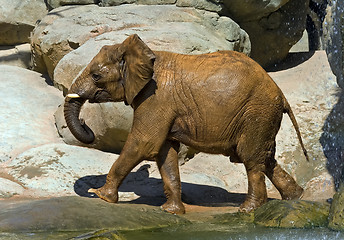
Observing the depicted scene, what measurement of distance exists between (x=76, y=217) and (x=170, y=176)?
1.57m

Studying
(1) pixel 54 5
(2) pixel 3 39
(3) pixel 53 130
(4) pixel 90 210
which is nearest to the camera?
(4) pixel 90 210

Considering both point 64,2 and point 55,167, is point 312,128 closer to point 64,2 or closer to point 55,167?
point 55,167

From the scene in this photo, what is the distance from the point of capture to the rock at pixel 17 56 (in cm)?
1395

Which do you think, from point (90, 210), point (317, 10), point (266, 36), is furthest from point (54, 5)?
point (90, 210)

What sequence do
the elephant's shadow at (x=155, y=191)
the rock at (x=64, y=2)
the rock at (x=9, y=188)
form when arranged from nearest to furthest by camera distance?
the rock at (x=9, y=188) < the elephant's shadow at (x=155, y=191) < the rock at (x=64, y=2)

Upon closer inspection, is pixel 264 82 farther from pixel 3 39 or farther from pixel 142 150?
pixel 3 39

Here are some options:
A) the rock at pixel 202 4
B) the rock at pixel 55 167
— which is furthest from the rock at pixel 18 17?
the rock at pixel 55 167

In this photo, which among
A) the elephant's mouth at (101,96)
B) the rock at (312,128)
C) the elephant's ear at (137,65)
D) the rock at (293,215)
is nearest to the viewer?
the rock at (293,215)

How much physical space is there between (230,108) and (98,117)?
9.47ft

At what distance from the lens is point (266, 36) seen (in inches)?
509

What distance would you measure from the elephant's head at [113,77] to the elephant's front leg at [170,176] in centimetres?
77

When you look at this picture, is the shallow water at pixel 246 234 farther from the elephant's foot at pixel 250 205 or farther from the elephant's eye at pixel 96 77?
the elephant's eye at pixel 96 77

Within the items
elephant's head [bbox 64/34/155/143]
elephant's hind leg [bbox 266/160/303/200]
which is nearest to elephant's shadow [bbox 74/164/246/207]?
elephant's hind leg [bbox 266/160/303/200]

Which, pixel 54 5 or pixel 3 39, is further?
pixel 3 39
